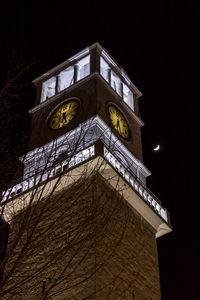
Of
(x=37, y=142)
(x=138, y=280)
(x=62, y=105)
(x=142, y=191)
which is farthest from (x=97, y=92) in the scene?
(x=138, y=280)

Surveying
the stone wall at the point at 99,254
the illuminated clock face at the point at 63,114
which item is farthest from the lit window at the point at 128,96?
the stone wall at the point at 99,254

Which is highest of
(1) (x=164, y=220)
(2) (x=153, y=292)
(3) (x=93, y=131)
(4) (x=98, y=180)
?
(3) (x=93, y=131)

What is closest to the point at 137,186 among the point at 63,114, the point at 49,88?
the point at 63,114

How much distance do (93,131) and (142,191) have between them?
129 inches

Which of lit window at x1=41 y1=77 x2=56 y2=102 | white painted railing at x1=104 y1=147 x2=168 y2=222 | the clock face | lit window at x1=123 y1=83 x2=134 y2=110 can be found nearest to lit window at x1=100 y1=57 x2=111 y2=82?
lit window at x1=123 y1=83 x2=134 y2=110

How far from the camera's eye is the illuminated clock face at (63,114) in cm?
2338

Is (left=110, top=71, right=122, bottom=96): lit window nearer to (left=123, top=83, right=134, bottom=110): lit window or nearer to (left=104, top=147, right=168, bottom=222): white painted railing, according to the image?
(left=123, top=83, right=134, bottom=110): lit window

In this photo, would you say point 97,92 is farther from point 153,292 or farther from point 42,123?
point 153,292

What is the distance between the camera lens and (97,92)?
932 inches

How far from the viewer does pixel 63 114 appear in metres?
23.9

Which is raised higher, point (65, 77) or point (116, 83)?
point (65, 77)

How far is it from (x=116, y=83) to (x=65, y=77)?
2.77 metres

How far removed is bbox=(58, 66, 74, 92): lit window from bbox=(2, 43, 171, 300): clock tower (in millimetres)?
54

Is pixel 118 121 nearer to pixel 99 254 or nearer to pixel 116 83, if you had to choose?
pixel 116 83
